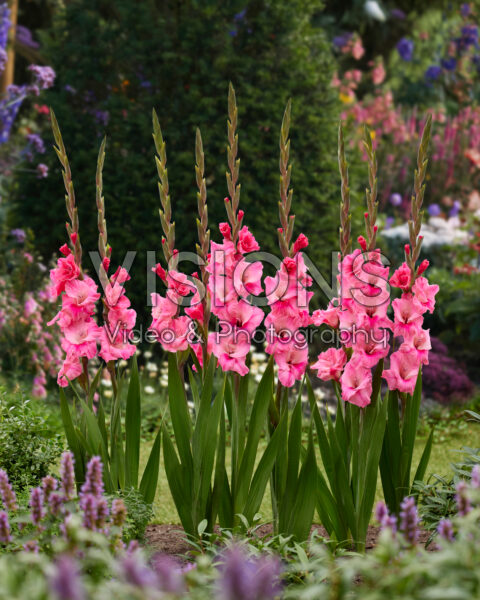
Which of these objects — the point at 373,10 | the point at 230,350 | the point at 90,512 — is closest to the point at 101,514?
the point at 90,512

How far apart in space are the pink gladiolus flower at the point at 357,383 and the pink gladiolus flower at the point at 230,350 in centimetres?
35

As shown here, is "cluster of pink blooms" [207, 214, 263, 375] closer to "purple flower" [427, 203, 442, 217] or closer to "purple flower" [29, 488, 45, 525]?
"purple flower" [29, 488, 45, 525]

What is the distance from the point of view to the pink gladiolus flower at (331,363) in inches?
104

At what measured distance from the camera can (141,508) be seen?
8.63 ft

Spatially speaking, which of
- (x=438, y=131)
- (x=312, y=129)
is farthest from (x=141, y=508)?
(x=438, y=131)

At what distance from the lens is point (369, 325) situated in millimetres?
2582

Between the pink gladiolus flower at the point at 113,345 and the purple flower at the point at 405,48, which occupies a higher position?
the purple flower at the point at 405,48

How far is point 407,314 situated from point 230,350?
0.65 m

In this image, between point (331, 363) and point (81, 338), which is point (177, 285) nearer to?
point (81, 338)

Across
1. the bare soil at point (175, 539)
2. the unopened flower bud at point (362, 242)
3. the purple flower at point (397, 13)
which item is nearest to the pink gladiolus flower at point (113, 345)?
the bare soil at point (175, 539)

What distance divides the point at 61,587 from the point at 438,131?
11.1 meters

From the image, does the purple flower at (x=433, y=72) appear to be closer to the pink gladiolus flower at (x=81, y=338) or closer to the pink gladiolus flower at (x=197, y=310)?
the pink gladiolus flower at (x=197, y=310)

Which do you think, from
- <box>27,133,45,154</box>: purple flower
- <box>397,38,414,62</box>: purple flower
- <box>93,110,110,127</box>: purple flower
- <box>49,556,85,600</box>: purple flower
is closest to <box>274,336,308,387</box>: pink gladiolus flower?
<box>49,556,85,600</box>: purple flower

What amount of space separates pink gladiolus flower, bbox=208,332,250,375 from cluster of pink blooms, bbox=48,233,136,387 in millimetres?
364
